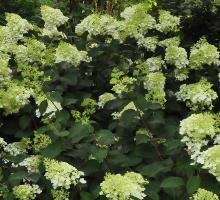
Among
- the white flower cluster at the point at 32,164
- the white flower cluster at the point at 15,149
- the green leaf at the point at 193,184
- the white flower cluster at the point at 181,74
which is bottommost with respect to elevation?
A: the white flower cluster at the point at 15,149

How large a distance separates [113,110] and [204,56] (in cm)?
65

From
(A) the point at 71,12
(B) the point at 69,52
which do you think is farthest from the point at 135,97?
(A) the point at 71,12

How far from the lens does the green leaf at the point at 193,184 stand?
1.98m

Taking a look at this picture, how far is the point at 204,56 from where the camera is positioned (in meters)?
2.96

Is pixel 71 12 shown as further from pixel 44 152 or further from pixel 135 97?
pixel 44 152

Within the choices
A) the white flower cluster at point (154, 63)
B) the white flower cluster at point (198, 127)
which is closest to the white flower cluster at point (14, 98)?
the white flower cluster at point (154, 63)

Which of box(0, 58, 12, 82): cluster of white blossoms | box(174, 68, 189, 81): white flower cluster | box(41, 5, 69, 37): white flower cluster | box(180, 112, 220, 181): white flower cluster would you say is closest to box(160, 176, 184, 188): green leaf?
box(180, 112, 220, 181): white flower cluster

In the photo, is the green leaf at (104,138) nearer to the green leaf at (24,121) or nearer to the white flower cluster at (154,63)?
the green leaf at (24,121)

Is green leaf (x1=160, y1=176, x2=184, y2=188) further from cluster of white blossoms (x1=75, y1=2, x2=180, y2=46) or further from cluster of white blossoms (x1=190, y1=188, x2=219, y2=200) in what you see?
cluster of white blossoms (x1=75, y1=2, x2=180, y2=46)

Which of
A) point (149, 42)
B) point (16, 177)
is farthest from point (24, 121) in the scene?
point (149, 42)

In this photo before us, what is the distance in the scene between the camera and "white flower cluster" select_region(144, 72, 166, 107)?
268 cm

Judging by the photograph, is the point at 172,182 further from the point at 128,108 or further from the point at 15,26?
the point at 15,26

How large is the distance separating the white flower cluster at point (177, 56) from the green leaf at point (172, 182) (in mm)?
1100

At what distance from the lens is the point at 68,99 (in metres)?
2.68
